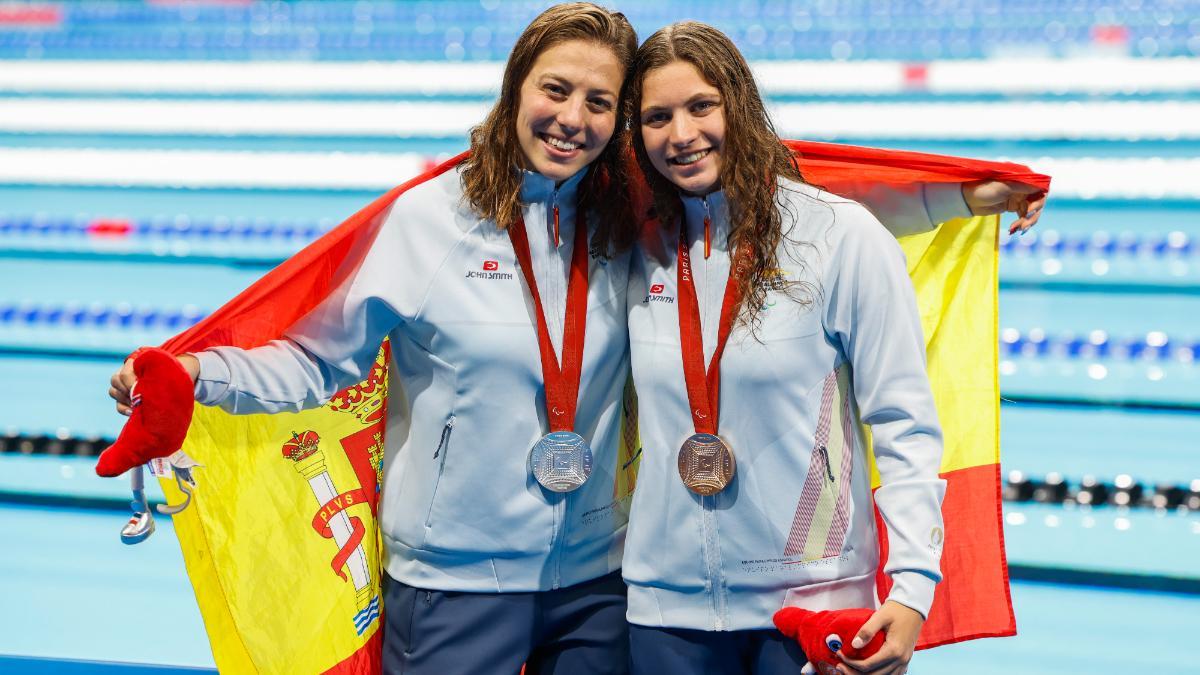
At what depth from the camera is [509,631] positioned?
1.76 meters

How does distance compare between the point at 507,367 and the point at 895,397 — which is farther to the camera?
the point at 507,367

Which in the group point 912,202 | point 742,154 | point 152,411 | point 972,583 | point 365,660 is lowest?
point 365,660

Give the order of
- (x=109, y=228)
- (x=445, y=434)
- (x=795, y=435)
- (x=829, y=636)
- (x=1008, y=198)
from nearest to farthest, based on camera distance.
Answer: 1. (x=829, y=636)
2. (x=795, y=435)
3. (x=445, y=434)
4. (x=1008, y=198)
5. (x=109, y=228)

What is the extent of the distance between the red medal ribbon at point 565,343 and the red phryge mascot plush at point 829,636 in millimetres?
414

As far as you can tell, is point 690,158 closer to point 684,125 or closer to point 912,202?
point 684,125

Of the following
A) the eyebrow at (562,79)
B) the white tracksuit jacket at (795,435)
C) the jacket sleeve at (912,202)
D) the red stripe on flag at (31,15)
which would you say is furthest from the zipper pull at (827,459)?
the red stripe on flag at (31,15)

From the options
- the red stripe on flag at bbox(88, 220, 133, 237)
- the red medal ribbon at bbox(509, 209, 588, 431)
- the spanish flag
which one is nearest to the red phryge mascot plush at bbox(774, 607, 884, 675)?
the spanish flag

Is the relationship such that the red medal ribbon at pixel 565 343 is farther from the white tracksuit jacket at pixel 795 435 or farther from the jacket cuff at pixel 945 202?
the jacket cuff at pixel 945 202

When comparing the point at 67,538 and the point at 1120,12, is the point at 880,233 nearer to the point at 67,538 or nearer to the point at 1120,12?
the point at 67,538

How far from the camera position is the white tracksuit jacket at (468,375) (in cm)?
172

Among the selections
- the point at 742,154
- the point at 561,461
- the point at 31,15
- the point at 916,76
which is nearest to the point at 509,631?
the point at 561,461

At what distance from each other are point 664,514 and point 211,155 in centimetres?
543

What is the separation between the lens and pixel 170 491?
1.84 m

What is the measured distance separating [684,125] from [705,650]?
27.9 inches
